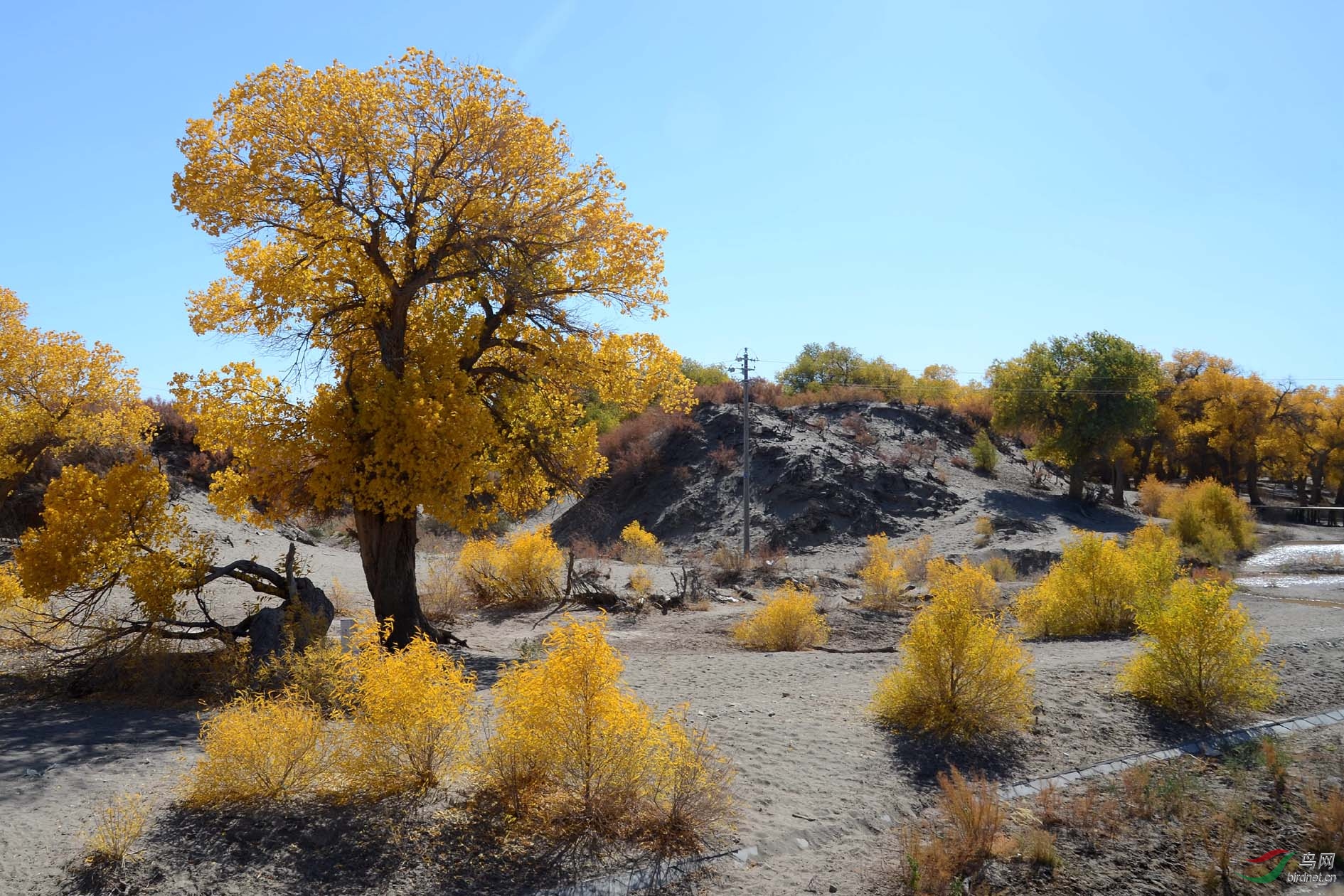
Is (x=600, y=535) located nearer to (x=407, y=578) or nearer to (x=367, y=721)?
(x=407, y=578)

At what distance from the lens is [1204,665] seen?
30.2ft

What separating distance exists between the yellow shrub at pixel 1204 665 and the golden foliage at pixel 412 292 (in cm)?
772

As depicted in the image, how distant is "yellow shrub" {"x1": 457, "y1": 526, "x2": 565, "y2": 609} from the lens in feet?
61.8

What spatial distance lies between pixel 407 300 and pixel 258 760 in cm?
Answer: 752

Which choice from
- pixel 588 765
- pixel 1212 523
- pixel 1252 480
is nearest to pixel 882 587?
pixel 588 765

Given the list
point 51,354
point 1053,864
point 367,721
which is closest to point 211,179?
point 367,721

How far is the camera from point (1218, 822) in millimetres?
6863

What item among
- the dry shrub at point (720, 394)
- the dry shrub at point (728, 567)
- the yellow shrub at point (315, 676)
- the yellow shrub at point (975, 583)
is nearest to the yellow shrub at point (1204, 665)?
the yellow shrub at point (975, 583)

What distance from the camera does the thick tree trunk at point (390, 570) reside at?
12383mm

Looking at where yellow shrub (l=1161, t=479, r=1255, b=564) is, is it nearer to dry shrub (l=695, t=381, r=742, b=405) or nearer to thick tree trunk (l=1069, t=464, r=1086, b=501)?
thick tree trunk (l=1069, t=464, r=1086, b=501)

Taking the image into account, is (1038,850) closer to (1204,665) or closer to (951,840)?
(951,840)

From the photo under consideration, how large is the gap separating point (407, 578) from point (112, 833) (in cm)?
754

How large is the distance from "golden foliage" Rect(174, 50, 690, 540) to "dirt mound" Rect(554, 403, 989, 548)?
59.3ft

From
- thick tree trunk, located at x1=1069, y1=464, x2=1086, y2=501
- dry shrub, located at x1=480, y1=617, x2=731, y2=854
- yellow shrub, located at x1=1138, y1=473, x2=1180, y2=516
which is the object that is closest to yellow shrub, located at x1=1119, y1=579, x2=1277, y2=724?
dry shrub, located at x1=480, y1=617, x2=731, y2=854
